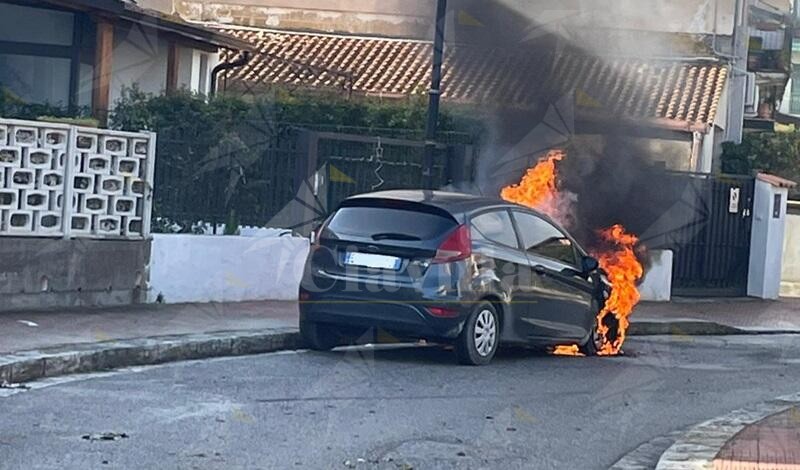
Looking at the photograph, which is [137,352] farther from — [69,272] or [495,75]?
[495,75]

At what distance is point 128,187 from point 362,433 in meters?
6.40

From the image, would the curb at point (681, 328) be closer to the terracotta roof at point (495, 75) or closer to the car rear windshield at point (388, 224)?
the terracotta roof at point (495, 75)

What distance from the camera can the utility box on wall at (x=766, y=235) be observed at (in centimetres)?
2244

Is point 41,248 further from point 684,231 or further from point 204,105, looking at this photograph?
point 684,231

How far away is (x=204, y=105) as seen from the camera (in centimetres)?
1784

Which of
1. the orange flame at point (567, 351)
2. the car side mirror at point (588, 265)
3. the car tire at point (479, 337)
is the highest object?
the car side mirror at point (588, 265)

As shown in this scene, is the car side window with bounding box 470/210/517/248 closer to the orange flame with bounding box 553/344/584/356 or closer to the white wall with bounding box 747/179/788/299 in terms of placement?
the orange flame with bounding box 553/344/584/356

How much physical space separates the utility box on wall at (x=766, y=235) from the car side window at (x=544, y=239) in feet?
30.9

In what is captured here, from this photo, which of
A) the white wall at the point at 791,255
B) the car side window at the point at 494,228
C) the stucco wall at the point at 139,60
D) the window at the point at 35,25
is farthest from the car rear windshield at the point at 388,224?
the white wall at the point at 791,255

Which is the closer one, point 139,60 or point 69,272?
point 69,272

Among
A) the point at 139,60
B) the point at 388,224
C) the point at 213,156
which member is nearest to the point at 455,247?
the point at 388,224

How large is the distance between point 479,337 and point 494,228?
1.04m

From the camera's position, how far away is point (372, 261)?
12227mm

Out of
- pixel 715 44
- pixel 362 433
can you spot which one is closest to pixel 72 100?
pixel 362 433
